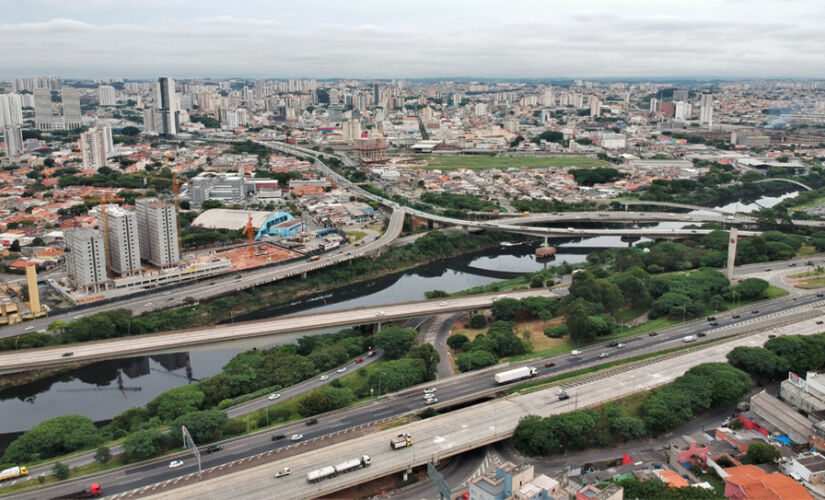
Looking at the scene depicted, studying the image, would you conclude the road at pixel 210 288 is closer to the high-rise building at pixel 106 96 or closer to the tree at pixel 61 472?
the tree at pixel 61 472

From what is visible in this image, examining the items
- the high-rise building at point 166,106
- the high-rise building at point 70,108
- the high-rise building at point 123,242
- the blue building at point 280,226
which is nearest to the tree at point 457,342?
the high-rise building at point 123,242

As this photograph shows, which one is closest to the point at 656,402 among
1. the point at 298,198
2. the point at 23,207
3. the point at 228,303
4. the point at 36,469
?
the point at 36,469

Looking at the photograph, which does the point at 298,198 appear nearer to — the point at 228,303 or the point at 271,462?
the point at 228,303

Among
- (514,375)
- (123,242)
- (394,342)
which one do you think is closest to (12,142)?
(123,242)

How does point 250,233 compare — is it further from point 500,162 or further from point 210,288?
point 500,162

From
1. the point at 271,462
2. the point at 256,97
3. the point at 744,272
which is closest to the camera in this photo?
the point at 271,462

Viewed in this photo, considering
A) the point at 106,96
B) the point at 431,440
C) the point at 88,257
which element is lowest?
the point at 431,440
